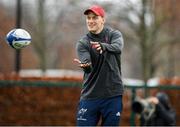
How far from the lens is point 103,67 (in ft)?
23.4

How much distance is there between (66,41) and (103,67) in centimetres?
4126

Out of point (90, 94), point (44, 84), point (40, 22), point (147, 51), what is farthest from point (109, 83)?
point (40, 22)

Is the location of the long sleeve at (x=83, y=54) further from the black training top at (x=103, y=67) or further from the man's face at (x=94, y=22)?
the man's face at (x=94, y=22)

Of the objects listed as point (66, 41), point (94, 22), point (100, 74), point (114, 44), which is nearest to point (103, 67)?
point (100, 74)

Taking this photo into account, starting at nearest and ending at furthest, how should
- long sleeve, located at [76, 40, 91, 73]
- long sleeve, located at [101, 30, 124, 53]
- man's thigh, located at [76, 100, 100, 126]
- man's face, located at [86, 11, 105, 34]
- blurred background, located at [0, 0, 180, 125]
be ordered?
long sleeve, located at [76, 40, 91, 73] → long sleeve, located at [101, 30, 124, 53] → man's face, located at [86, 11, 105, 34] → man's thigh, located at [76, 100, 100, 126] → blurred background, located at [0, 0, 180, 125]

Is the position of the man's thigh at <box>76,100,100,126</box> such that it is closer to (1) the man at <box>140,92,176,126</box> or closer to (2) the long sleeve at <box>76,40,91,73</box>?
(2) the long sleeve at <box>76,40,91,73</box>

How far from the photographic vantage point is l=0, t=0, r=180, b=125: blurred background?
A: 1567cm

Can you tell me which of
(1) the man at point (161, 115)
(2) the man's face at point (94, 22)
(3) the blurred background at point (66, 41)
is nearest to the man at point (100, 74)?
(2) the man's face at point (94, 22)

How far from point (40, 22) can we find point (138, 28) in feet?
26.3

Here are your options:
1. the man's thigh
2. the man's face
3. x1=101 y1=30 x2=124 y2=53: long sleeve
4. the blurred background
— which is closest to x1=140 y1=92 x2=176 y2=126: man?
the blurred background

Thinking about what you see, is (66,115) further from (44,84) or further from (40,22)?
(40,22)

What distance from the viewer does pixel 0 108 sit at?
50.6ft

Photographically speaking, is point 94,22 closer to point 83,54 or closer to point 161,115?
point 83,54

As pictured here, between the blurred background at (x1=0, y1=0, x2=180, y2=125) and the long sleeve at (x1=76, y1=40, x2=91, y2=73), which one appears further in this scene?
the blurred background at (x1=0, y1=0, x2=180, y2=125)
